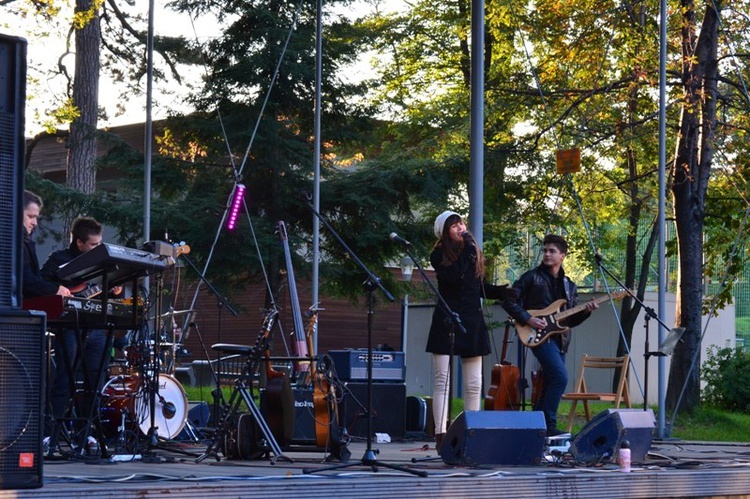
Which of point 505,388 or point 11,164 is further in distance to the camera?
point 505,388

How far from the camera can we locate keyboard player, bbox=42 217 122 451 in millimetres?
7523

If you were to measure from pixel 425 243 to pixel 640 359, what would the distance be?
1014 cm

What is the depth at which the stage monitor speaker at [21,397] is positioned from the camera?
511cm

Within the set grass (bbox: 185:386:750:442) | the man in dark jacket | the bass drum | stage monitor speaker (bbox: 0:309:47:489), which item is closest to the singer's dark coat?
the bass drum

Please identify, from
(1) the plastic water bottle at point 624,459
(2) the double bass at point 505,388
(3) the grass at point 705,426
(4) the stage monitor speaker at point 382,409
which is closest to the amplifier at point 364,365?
(4) the stage monitor speaker at point 382,409

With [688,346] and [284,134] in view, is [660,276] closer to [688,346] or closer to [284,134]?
[688,346]

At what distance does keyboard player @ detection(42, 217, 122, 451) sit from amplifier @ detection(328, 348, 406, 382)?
220cm

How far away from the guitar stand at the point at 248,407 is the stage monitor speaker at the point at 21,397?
251cm

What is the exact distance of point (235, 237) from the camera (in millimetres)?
18484

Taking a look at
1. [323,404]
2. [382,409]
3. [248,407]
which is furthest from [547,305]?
[248,407]

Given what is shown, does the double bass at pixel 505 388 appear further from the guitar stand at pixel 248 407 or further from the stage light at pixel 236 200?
the stage light at pixel 236 200

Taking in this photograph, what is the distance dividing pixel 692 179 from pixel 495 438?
9338 mm

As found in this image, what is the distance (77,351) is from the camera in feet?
26.5

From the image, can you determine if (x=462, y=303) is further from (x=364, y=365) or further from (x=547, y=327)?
(x=364, y=365)
